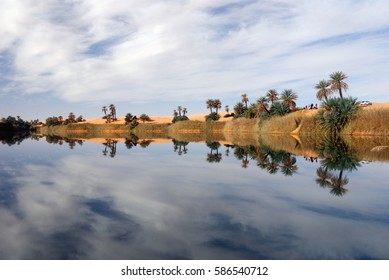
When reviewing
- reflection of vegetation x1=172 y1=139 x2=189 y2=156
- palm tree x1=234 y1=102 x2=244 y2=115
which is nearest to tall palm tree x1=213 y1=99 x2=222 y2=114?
palm tree x1=234 y1=102 x2=244 y2=115

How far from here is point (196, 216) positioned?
968 cm

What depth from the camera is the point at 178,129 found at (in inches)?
4409

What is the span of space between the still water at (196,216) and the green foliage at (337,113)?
41679mm

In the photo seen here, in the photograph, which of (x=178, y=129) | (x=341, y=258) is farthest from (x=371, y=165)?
(x=178, y=129)

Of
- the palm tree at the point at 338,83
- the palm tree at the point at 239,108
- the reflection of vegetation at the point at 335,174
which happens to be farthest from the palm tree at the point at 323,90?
the reflection of vegetation at the point at 335,174

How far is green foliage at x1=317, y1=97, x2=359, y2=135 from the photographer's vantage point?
184 ft

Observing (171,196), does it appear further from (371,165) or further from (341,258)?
(371,165)

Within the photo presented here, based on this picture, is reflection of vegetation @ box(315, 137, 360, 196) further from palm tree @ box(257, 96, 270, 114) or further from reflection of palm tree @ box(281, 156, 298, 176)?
palm tree @ box(257, 96, 270, 114)

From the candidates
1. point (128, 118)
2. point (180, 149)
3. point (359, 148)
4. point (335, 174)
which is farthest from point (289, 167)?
point (128, 118)

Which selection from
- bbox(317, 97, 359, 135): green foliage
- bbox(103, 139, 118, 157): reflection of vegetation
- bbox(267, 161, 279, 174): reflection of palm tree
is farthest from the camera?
bbox(317, 97, 359, 135): green foliage

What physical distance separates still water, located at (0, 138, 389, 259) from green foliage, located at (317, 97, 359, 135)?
4168 centimetres

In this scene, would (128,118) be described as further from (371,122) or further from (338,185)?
(338,185)

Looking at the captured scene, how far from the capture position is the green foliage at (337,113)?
56219 mm

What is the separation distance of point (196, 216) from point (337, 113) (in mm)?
53153
